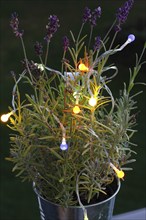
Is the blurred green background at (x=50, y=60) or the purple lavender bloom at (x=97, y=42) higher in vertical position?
the blurred green background at (x=50, y=60)

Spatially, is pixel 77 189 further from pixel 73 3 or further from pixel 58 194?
pixel 73 3

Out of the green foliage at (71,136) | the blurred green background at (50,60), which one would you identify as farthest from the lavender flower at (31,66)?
the blurred green background at (50,60)

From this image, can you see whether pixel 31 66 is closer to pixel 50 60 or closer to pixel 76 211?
Answer: pixel 76 211

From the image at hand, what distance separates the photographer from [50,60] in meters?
3.65

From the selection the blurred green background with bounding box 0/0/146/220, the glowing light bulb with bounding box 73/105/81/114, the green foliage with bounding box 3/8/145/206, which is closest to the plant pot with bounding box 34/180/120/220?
the green foliage with bounding box 3/8/145/206

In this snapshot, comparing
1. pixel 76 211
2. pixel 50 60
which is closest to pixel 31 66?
pixel 76 211

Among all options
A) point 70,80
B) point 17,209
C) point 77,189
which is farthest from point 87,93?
point 17,209

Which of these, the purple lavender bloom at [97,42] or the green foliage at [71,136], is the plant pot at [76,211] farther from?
the purple lavender bloom at [97,42]

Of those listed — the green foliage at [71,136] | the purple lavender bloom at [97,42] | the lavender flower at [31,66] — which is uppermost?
the purple lavender bloom at [97,42]

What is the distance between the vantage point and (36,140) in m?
0.77

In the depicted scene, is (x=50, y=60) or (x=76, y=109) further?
(x=50, y=60)

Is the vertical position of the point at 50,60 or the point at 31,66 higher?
the point at 50,60

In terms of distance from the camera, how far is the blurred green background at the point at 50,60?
8.71 ft

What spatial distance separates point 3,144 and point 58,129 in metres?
2.18
